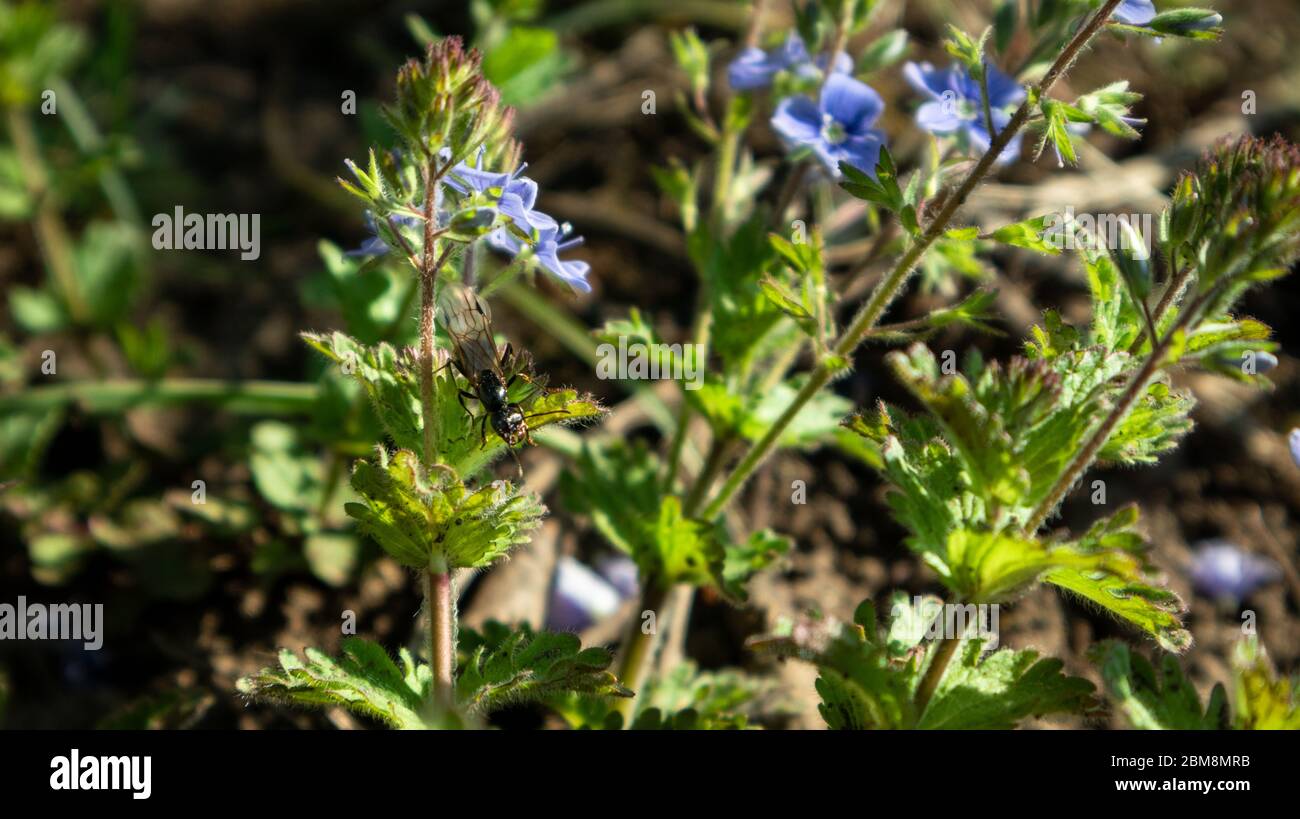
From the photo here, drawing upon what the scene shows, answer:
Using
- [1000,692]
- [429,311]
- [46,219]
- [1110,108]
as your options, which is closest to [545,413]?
[429,311]

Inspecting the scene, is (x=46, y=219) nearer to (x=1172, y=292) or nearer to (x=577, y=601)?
(x=577, y=601)

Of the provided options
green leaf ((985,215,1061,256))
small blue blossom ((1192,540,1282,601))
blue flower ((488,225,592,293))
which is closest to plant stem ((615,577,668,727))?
blue flower ((488,225,592,293))

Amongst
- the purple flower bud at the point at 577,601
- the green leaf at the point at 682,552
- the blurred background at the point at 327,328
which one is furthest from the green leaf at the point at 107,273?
the green leaf at the point at 682,552

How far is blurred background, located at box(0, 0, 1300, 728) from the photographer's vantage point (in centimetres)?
287

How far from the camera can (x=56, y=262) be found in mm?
3488

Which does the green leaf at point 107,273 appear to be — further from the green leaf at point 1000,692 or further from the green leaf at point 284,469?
the green leaf at point 1000,692

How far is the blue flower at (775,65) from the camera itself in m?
2.62

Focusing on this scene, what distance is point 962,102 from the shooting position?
2543mm

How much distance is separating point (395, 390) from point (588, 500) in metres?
0.71

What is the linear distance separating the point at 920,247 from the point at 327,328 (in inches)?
83.5

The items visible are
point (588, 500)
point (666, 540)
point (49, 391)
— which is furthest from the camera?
point (49, 391)

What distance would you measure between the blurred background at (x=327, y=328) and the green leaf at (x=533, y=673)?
378mm
